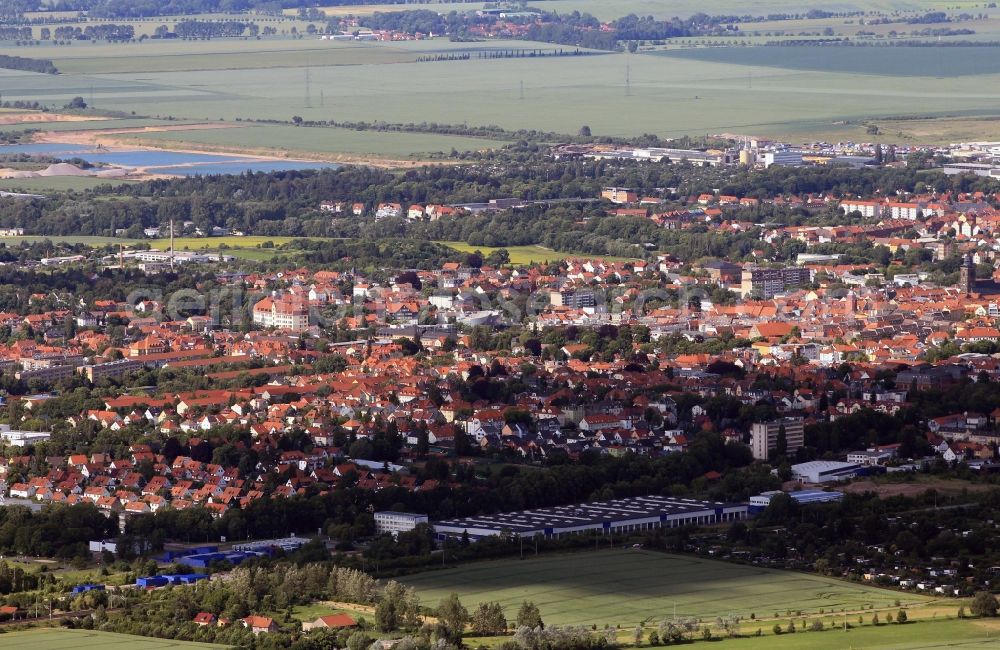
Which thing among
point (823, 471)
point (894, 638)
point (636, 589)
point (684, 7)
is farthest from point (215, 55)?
point (894, 638)

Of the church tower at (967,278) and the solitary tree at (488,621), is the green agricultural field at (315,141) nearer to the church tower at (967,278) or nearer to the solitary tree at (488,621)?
the church tower at (967,278)

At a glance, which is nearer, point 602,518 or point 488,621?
point 488,621

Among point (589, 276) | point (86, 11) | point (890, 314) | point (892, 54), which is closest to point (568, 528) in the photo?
point (890, 314)

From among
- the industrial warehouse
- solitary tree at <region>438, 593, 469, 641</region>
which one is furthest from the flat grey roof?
solitary tree at <region>438, 593, 469, 641</region>

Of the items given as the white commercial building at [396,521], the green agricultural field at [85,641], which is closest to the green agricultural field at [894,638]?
the green agricultural field at [85,641]

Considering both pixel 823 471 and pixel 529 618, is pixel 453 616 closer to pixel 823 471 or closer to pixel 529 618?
pixel 529 618
